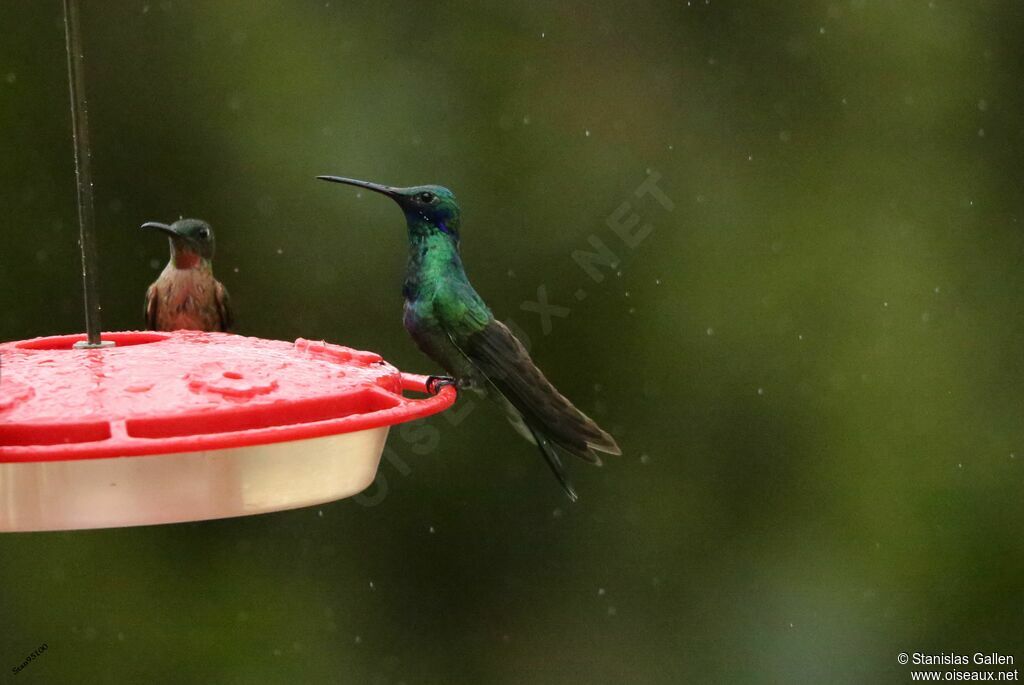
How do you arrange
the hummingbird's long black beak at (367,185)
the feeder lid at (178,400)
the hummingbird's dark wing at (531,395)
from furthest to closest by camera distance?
the hummingbird's dark wing at (531,395) < the hummingbird's long black beak at (367,185) < the feeder lid at (178,400)

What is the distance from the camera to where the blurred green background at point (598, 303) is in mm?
4160

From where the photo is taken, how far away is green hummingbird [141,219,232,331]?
3510mm

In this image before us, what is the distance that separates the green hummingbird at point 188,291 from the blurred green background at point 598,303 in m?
0.59

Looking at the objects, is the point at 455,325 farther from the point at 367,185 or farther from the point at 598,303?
the point at 598,303

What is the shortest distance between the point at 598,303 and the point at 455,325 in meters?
1.90

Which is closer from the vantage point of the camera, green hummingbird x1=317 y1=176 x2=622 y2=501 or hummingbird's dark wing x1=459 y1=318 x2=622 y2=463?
hummingbird's dark wing x1=459 y1=318 x2=622 y2=463

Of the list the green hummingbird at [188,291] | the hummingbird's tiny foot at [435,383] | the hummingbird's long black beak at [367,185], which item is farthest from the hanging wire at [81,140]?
the green hummingbird at [188,291]

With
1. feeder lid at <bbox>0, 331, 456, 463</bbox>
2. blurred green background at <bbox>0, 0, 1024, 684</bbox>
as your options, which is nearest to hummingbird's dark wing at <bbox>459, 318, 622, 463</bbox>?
feeder lid at <bbox>0, 331, 456, 463</bbox>

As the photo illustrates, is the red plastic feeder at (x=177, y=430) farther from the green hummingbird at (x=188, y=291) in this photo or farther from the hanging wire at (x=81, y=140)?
the green hummingbird at (x=188, y=291)

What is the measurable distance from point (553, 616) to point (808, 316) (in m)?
1.46

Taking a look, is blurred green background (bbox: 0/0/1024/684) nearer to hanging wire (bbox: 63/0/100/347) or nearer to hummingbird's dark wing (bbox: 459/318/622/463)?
hummingbird's dark wing (bbox: 459/318/622/463)

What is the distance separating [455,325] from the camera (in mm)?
2506

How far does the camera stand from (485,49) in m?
4.33

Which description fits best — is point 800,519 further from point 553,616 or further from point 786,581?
point 553,616
